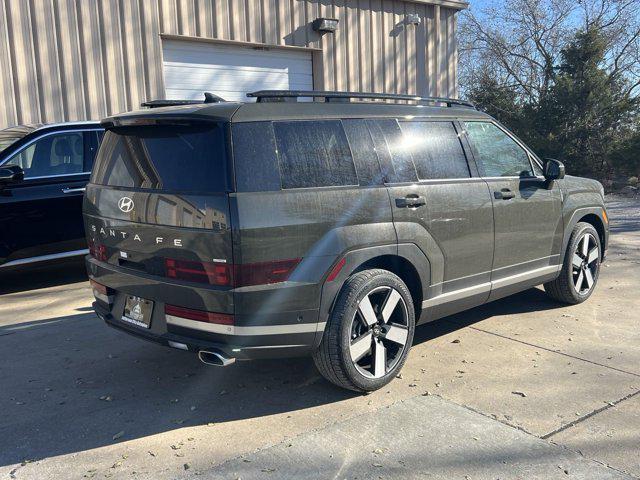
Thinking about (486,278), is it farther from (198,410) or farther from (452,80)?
(452,80)

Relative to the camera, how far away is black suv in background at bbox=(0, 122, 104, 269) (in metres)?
6.65

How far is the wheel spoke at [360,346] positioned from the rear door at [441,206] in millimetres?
661

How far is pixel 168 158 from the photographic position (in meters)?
3.68

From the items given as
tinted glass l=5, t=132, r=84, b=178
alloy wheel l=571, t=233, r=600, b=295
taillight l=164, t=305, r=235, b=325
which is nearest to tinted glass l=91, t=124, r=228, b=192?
taillight l=164, t=305, r=235, b=325

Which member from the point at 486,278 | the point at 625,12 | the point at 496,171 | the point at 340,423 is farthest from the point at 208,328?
the point at 625,12

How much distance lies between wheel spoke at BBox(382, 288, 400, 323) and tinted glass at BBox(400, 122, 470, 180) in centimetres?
87

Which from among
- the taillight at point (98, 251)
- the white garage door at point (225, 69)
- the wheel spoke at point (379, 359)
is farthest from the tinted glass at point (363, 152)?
the white garage door at point (225, 69)

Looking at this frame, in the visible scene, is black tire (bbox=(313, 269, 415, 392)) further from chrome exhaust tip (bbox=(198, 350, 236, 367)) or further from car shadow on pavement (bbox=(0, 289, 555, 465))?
chrome exhaust tip (bbox=(198, 350, 236, 367))

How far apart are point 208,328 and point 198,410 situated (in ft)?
2.26

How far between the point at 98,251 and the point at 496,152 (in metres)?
3.22

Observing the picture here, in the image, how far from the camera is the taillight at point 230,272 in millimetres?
3375

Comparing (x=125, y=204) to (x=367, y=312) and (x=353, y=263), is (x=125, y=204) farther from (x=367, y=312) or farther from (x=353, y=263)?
(x=367, y=312)

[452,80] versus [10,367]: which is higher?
[452,80]

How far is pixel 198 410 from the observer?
3.86 m
